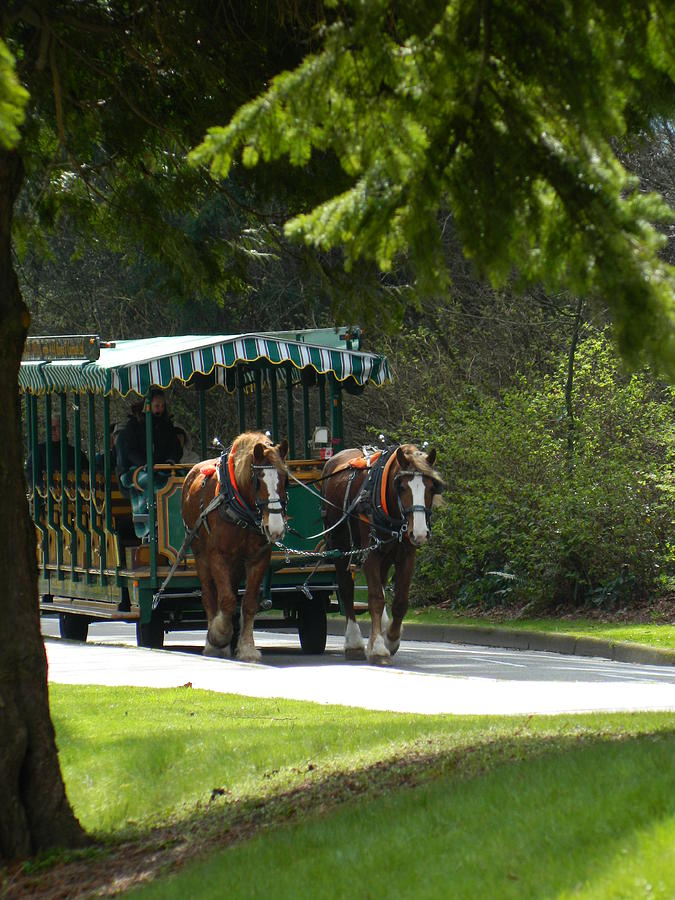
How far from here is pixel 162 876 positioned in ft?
21.6

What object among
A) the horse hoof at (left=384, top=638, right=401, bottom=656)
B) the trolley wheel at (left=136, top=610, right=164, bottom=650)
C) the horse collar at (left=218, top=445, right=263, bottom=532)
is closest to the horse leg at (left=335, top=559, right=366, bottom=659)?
the horse hoof at (left=384, top=638, right=401, bottom=656)

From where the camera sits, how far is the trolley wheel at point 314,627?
16891mm

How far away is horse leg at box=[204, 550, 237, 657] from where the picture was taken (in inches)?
593

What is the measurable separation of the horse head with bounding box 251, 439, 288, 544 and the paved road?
4.65 ft

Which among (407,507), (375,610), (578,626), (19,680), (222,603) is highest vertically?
(407,507)

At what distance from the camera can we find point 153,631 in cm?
1647

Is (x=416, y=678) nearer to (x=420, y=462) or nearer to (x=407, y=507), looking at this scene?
(x=407, y=507)

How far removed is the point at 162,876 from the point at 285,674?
660 centimetres

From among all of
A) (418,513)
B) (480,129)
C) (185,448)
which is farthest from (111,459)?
(480,129)

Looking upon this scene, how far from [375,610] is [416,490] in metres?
1.40

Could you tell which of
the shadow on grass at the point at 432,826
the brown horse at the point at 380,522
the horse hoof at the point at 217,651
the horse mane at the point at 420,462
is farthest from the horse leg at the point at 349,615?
the shadow on grass at the point at 432,826

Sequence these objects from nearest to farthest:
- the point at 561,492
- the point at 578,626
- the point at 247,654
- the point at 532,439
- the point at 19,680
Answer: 1. the point at 19,680
2. the point at 247,654
3. the point at 578,626
4. the point at 561,492
5. the point at 532,439

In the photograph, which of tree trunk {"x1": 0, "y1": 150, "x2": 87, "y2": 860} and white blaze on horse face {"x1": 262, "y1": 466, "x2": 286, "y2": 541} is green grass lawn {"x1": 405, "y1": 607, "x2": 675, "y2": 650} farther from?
tree trunk {"x1": 0, "y1": 150, "x2": 87, "y2": 860}

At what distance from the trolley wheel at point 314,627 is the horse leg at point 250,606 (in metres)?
1.72
